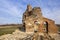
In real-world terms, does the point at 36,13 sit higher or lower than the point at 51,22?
higher

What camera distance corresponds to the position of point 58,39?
22625mm

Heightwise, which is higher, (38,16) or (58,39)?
(38,16)

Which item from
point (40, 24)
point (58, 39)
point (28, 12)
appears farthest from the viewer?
point (28, 12)

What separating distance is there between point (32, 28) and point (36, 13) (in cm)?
313

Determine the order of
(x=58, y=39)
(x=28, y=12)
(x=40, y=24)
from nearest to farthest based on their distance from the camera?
(x=58, y=39) → (x=40, y=24) → (x=28, y=12)

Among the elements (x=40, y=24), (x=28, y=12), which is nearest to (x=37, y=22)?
(x=40, y=24)

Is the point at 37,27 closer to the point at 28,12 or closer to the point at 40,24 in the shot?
the point at 40,24

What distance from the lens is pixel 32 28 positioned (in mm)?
28750

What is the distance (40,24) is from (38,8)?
342cm

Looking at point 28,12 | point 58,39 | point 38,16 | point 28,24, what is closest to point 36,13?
point 38,16

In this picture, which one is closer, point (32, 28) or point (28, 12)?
point (32, 28)

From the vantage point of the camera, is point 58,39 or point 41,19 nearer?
point 58,39

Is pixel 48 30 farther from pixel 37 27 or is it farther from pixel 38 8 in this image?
pixel 38 8

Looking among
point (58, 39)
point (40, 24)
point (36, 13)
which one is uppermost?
point (36, 13)
